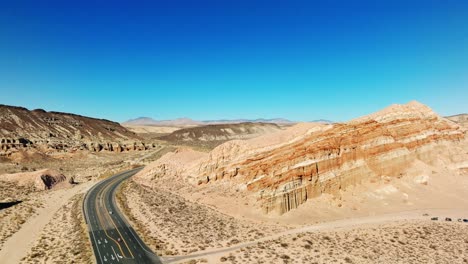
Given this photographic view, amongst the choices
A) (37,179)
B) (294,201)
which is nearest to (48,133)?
(37,179)

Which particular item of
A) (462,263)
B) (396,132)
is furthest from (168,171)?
(462,263)

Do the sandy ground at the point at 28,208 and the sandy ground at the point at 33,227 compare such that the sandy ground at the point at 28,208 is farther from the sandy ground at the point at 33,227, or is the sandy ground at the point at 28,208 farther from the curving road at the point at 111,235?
the curving road at the point at 111,235

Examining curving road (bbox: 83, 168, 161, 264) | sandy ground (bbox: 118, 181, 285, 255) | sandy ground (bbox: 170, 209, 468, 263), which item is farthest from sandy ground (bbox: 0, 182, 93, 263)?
sandy ground (bbox: 170, 209, 468, 263)

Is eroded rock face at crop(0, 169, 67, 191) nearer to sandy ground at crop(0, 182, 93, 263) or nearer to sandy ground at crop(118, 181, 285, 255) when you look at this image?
sandy ground at crop(0, 182, 93, 263)

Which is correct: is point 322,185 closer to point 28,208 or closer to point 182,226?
point 182,226

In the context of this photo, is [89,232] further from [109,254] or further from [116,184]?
[116,184]
